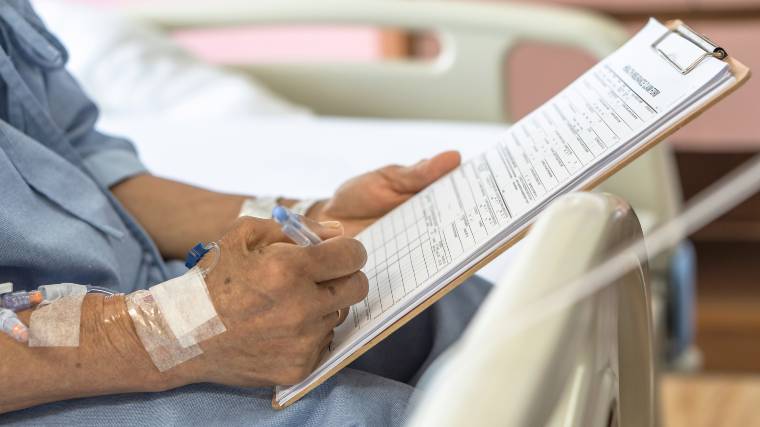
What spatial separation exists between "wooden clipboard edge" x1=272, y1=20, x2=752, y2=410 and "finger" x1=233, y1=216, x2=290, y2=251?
0.10 m

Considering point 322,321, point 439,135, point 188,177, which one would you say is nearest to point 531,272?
point 322,321

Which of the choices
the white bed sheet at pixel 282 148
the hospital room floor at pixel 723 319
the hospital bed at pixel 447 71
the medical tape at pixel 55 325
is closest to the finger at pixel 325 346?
the medical tape at pixel 55 325

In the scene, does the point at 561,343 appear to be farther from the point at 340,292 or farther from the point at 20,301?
the point at 20,301

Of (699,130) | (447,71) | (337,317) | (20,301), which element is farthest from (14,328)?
(699,130)

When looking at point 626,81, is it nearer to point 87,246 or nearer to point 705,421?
point 87,246

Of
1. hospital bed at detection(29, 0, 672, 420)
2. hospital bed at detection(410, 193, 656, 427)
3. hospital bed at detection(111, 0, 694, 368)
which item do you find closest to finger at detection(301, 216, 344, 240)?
hospital bed at detection(410, 193, 656, 427)

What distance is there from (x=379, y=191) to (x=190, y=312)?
1.05 feet

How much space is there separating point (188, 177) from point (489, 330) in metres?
1.11

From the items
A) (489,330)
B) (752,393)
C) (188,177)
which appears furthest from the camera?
(752,393)

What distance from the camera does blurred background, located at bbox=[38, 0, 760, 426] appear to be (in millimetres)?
2178

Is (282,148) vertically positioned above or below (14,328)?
below

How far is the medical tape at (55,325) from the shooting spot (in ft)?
2.35

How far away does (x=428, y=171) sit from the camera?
0.96 m

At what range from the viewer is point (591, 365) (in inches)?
24.4
